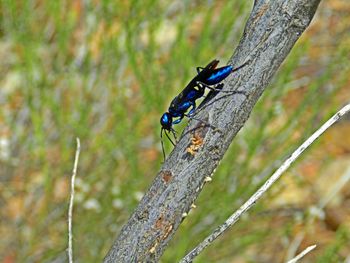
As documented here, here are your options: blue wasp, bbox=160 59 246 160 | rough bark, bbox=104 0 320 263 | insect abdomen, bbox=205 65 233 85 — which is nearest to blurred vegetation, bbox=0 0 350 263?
blue wasp, bbox=160 59 246 160

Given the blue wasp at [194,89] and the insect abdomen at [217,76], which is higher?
the blue wasp at [194,89]

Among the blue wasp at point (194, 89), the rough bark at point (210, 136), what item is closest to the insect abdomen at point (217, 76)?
the blue wasp at point (194, 89)

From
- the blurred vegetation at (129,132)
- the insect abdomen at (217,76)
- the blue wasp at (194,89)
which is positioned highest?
the blurred vegetation at (129,132)

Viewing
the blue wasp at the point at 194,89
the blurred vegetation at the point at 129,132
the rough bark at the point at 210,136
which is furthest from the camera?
the blurred vegetation at the point at 129,132

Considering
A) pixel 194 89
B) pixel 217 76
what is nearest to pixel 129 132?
pixel 194 89

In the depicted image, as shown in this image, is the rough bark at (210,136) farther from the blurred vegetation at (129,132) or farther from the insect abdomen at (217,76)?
the blurred vegetation at (129,132)

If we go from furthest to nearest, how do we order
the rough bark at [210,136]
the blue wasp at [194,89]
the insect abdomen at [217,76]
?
the blue wasp at [194,89]
the insect abdomen at [217,76]
the rough bark at [210,136]

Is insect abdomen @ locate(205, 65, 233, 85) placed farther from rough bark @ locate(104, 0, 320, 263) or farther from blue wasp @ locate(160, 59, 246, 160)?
rough bark @ locate(104, 0, 320, 263)

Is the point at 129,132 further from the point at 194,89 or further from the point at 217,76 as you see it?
the point at 217,76
